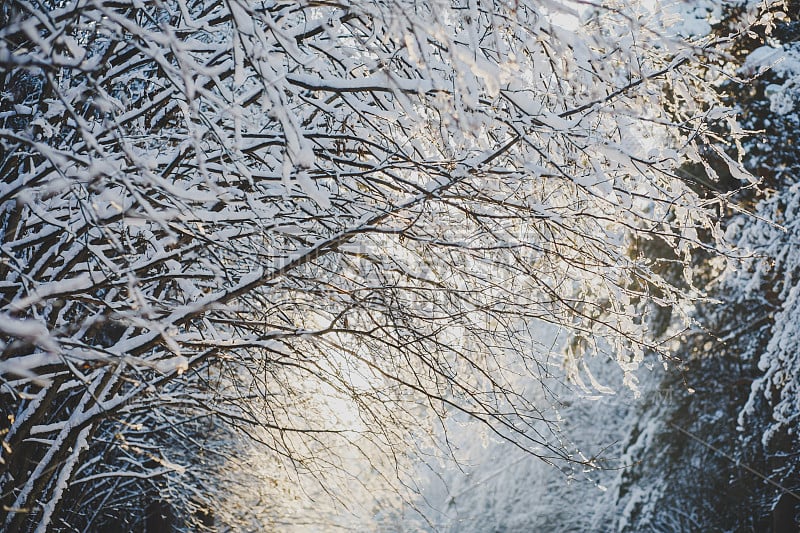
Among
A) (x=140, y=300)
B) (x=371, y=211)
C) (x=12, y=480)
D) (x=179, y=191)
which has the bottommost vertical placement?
(x=12, y=480)

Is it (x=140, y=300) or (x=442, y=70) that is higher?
(x=442, y=70)

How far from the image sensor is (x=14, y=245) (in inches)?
115

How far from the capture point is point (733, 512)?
923 centimetres

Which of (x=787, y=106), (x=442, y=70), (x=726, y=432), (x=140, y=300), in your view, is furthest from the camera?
(x=726, y=432)

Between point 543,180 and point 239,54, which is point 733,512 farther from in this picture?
point 239,54

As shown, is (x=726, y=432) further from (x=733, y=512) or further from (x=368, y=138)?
(x=368, y=138)

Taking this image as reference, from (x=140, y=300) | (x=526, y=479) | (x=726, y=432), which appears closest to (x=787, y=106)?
(x=726, y=432)

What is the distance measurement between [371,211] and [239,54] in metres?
1.19

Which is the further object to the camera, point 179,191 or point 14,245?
point 14,245

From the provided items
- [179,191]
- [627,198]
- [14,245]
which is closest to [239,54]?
[179,191]

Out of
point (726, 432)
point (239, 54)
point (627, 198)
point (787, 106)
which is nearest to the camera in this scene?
point (239, 54)

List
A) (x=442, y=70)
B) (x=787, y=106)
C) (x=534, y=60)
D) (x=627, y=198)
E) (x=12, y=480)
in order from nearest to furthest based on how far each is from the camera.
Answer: (x=534, y=60)
(x=442, y=70)
(x=627, y=198)
(x=12, y=480)
(x=787, y=106)

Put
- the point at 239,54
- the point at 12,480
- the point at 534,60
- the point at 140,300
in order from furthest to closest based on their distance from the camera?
the point at 12,480
the point at 534,60
the point at 239,54
the point at 140,300

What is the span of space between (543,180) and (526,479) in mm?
11525
